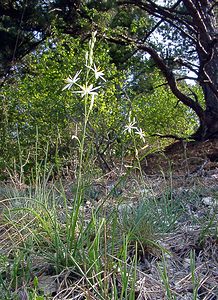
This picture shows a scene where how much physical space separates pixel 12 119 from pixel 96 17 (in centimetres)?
203

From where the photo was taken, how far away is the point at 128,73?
750 centimetres

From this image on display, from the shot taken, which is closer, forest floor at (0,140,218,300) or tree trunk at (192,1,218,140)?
forest floor at (0,140,218,300)

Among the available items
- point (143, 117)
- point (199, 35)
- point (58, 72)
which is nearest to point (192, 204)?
point (58, 72)

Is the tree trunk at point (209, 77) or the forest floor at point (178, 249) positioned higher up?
the tree trunk at point (209, 77)

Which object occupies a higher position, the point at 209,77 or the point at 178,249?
the point at 209,77

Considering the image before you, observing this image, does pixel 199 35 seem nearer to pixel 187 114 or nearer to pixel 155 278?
pixel 187 114

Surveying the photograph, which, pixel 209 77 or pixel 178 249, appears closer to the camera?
pixel 178 249

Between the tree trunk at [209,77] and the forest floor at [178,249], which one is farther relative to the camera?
the tree trunk at [209,77]

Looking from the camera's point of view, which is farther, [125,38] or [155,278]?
[125,38]

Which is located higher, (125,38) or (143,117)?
(125,38)

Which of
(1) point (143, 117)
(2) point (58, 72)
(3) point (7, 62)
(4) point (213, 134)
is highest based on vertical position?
(3) point (7, 62)

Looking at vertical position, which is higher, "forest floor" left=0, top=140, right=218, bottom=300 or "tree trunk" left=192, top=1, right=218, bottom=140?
"tree trunk" left=192, top=1, right=218, bottom=140

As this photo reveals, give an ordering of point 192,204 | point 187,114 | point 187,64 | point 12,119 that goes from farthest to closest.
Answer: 1. point 187,114
2. point 187,64
3. point 12,119
4. point 192,204

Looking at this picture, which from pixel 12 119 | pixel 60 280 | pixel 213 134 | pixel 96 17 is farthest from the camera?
pixel 213 134
